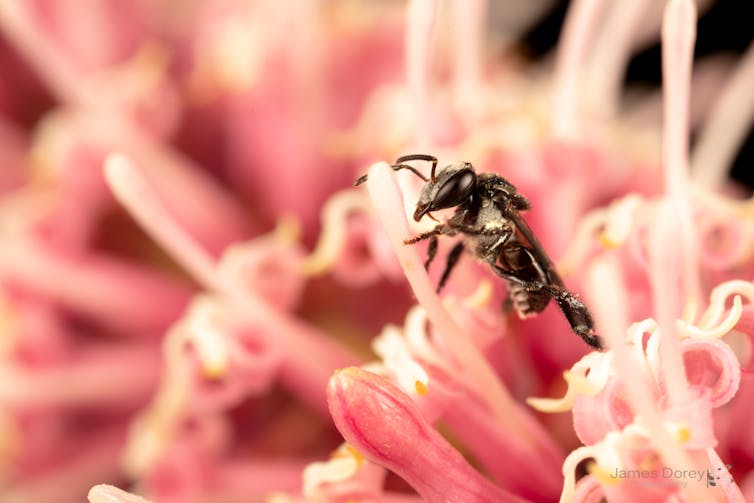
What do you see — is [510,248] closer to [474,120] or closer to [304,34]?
[474,120]

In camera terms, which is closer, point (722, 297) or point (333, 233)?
point (722, 297)

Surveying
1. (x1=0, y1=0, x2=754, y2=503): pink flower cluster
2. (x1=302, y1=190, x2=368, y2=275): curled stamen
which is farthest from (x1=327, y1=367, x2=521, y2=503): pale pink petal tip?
(x1=302, y1=190, x2=368, y2=275): curled stamen

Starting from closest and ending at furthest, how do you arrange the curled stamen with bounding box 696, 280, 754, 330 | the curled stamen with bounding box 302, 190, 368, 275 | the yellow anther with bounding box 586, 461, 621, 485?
the yellow anther with bounding box 586, 461, 621, 485 < the curled stamen with bounding box 696, 280, 754, 330 < the curled stamen with bounding box 302, 190, 368, 275

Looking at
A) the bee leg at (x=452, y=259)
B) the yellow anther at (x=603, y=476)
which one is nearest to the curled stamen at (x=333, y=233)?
the bee leg at (x=452, y=259)

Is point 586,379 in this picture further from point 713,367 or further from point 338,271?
point 338,271

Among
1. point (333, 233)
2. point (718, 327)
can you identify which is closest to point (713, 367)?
point (718, 327)

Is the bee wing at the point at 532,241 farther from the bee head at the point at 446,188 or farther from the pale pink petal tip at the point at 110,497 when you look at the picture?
the pale pink petal tip at the point at 110,497

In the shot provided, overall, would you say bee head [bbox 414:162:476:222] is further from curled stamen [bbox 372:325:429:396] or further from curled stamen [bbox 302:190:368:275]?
curled stamen [bbox 302:190:368:275]
